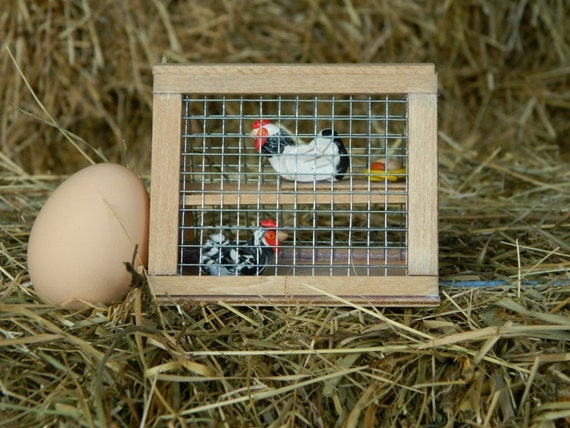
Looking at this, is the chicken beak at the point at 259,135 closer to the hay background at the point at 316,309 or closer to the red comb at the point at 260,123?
the red comb at the point at 260,123

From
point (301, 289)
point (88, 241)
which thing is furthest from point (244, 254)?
point (88, 241)

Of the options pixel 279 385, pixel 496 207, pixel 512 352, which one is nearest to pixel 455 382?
pixel 512 352

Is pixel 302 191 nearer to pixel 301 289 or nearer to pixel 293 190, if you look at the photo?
pixel 293 190

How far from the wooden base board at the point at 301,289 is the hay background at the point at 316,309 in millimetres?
25

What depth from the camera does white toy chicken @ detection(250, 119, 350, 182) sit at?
1.42 metres

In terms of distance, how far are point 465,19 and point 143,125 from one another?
1108 mm

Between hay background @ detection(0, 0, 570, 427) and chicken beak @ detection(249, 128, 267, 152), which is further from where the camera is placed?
chicken beak @ detection(249, 128, 267, 152)

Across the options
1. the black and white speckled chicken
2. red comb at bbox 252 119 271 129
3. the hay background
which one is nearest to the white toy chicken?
red comb at bbox 252 119 271 129

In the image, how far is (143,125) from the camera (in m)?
2.68

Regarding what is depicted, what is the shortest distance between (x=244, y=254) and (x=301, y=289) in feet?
0.46

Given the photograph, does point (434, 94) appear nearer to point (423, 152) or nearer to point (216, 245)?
point (423, 152)

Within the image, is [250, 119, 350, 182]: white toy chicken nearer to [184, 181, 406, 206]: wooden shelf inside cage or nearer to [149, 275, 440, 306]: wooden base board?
[184, 181, 406, 206]: wooden shelf inside cage

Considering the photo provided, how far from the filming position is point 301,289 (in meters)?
1.36

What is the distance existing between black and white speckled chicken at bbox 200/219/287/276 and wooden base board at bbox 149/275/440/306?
0.06m
